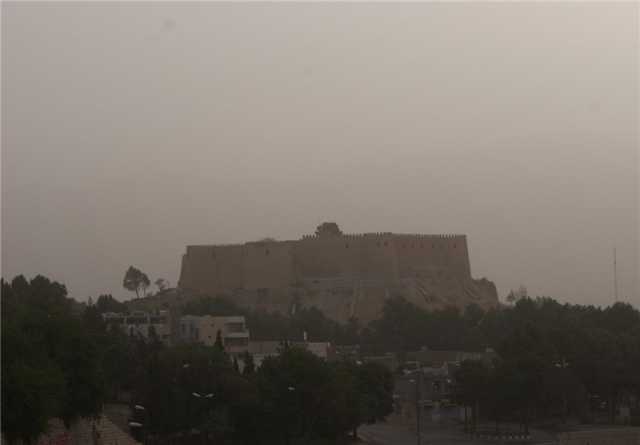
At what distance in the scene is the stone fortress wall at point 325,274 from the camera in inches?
3516

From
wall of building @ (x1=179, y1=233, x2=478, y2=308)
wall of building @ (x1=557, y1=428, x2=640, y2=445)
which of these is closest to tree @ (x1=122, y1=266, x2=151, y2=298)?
wall of building @ (x1=179, y1=233, x2=478, y2=308)

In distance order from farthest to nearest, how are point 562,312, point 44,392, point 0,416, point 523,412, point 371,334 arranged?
1. point 371,334
2. point 562,312
3. point 523,412
4. point 44,392
5. point 0,416

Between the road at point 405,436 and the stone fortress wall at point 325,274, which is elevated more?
the stone fortress wall at point 325,274

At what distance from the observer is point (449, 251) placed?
311 ft

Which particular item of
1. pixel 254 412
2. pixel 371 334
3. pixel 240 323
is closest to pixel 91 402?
pixel 254 412

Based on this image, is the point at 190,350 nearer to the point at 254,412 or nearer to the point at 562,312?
the point at 254,412

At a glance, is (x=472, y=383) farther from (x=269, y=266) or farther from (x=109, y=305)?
(x=269, y=266)

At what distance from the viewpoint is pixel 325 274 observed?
91688 mm

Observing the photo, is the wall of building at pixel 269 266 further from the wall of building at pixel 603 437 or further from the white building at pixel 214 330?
the wall of building at pixel 603 437

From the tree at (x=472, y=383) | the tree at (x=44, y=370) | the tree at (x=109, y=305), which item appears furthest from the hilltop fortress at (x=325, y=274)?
the tree at (x=44, y=370)

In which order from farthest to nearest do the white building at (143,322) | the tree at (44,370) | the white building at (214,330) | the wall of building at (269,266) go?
the wall of building at (269,266) → the white building at (214,330) → the white building at (143,322) → the tree at (44,370)

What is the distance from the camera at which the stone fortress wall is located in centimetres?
8931

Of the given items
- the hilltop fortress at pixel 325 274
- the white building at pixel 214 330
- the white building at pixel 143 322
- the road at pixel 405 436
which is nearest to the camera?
the road at pixel 405 436

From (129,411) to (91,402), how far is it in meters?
6.16
